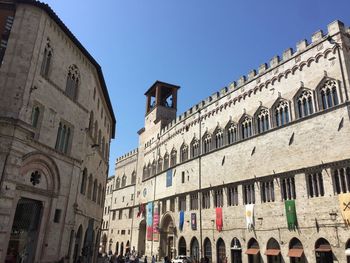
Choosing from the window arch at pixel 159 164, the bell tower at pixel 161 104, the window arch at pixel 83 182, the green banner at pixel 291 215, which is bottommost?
the green banner at pixel 291 215

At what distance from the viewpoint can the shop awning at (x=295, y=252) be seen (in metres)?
18.9

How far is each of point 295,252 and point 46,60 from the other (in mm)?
17935

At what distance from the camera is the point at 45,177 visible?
15.5m

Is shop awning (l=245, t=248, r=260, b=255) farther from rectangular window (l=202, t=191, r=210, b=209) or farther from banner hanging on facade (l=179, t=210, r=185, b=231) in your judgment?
banner hanging on facade (l=179, t=210, r=185, b=231)

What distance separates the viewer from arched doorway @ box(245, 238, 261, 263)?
71.8 feet

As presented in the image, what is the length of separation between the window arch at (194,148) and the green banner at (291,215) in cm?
1276

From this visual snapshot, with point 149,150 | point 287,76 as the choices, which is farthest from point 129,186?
point 287,76

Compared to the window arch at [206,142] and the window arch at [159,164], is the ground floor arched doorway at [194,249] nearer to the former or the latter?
the window arch at [206,142]

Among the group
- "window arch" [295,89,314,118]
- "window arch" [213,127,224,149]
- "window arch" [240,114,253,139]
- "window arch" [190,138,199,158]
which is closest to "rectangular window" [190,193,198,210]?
"window arch" [190,138,199,158]

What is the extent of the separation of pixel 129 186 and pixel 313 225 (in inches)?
1327

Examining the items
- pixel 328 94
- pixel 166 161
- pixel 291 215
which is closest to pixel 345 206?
pixel 291 215

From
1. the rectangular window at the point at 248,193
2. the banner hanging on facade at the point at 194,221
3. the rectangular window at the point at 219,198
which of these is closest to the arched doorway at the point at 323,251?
the rectangular window at the point at 248,193

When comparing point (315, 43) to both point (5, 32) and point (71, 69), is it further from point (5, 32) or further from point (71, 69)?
point (5, 32)

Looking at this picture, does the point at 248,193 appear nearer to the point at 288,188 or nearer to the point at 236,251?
the point at 288,188
